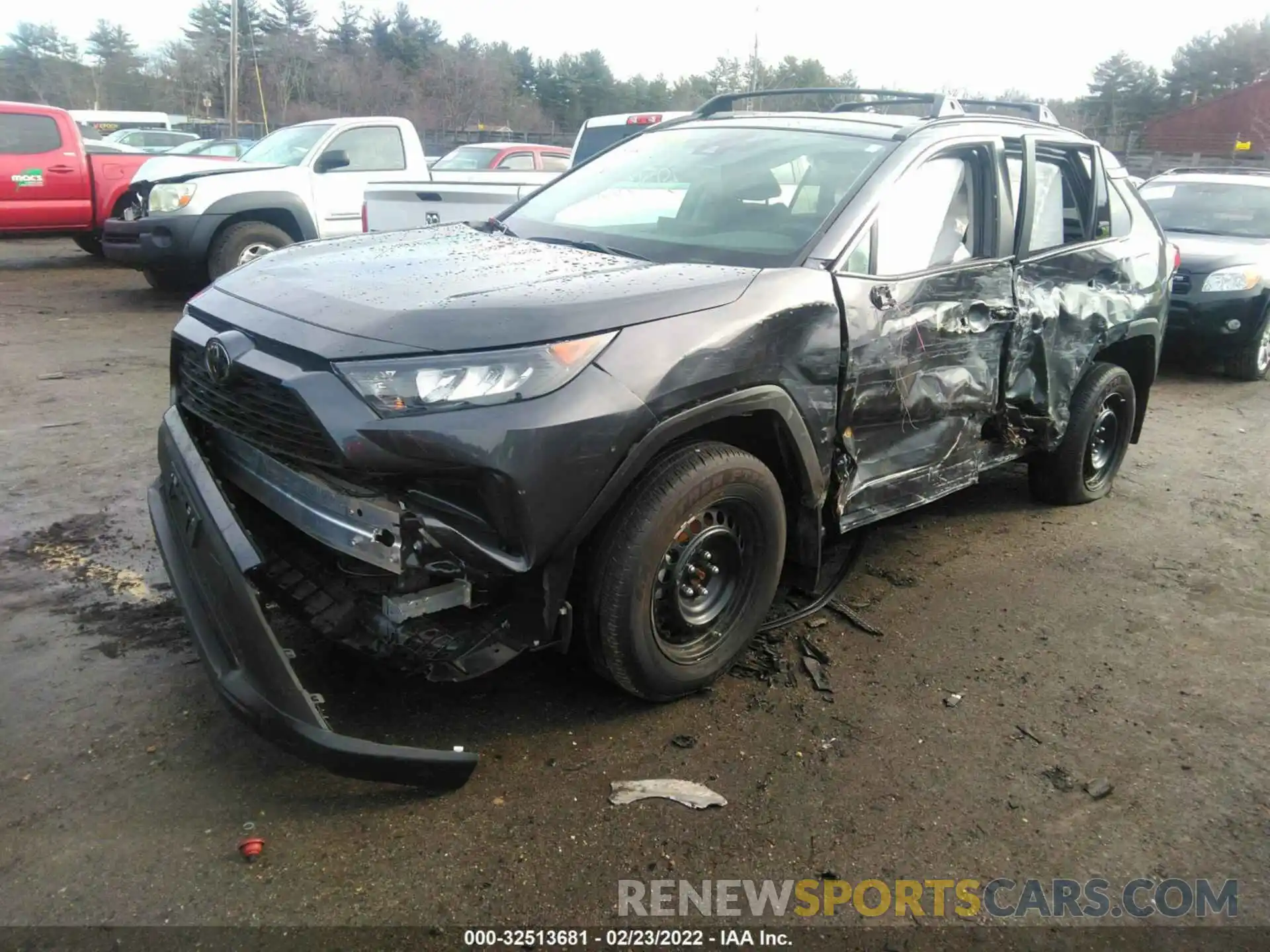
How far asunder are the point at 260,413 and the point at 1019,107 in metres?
4.35

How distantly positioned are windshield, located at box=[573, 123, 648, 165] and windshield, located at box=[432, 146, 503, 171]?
99.0 inches

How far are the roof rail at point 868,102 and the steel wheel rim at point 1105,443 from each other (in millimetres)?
1766

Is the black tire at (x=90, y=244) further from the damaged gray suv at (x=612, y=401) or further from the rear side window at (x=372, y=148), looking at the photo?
the damaged gray suv at (x=612, y=401)

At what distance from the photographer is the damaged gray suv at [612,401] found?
2482 millimetres

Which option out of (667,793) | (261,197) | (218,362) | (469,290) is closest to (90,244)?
(261,197)

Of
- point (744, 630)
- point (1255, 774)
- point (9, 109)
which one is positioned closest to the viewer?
point (1255, 774)

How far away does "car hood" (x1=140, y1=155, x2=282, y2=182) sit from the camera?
955cm

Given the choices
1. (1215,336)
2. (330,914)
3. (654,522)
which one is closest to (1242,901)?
(654,522)

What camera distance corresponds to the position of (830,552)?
14.5 ft

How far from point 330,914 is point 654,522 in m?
1.28

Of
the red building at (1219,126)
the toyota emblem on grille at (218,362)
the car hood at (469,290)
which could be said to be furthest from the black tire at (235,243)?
the red building at (1219,126)

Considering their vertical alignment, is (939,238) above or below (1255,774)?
above

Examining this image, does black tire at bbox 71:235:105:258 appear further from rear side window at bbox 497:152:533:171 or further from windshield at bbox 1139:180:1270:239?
windshield at bbox 1139:180:1270:239

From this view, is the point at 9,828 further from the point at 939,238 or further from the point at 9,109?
the point at 9,109
